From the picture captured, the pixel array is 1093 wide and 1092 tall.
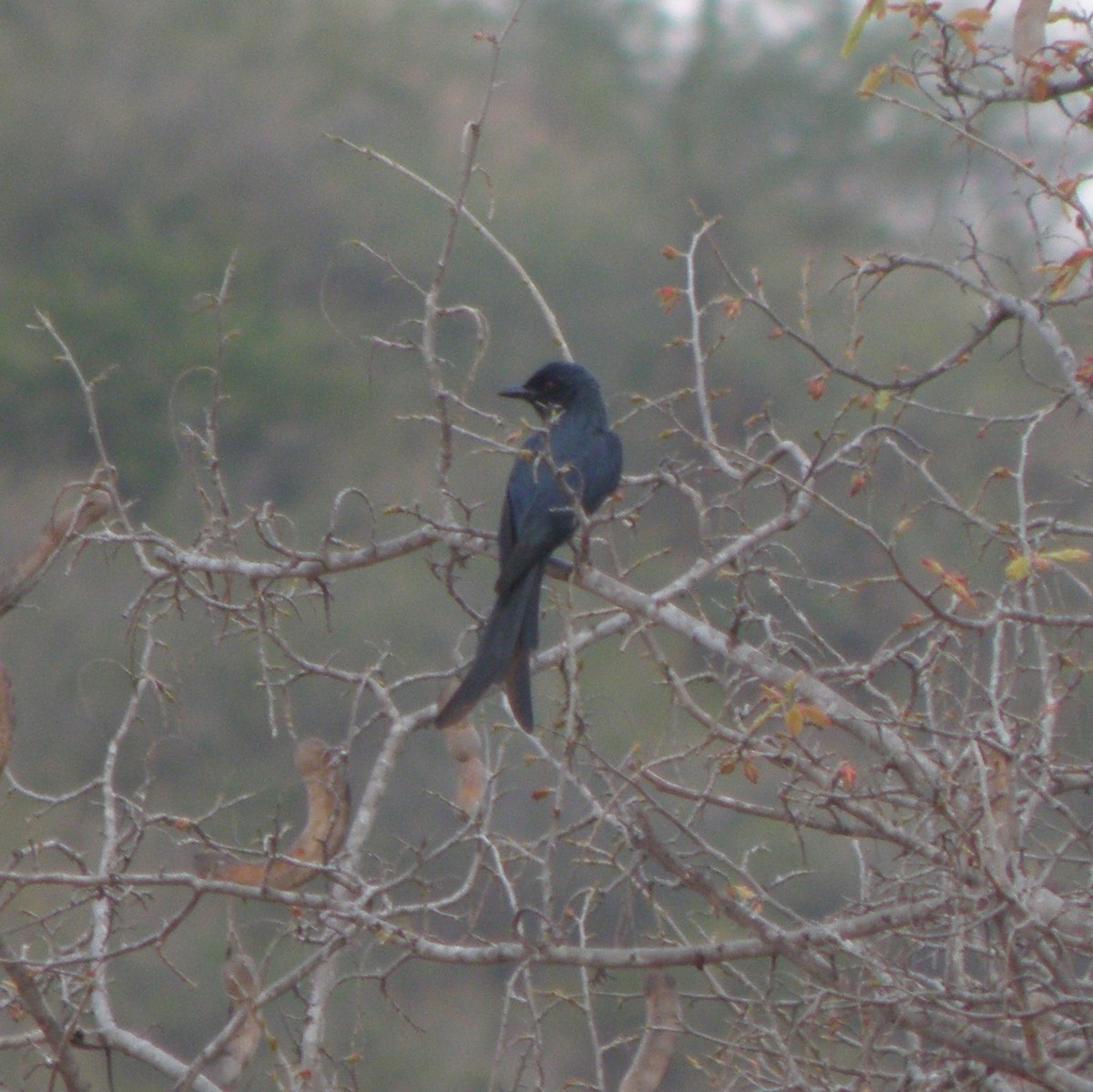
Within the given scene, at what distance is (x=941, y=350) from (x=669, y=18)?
14271 mm

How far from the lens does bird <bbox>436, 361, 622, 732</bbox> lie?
4496 mm

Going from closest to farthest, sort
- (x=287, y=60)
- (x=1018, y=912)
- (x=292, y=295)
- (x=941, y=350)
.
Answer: (x=1018, y=912)
(x=941, y=350)
(x=292, y=295)
(x=287, y=60)

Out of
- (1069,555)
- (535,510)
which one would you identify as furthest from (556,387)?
(1069,555)

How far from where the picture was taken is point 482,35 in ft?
12.8

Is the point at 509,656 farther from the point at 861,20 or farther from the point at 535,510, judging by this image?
the point at 861,20

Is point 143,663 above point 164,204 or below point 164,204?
below

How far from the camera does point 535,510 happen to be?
16.6 feet

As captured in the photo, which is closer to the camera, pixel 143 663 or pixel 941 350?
pixel 143 663

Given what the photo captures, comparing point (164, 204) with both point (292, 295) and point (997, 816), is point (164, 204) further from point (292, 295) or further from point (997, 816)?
point (997, 816)

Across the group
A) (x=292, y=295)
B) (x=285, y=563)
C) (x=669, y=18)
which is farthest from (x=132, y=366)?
(x=285, y=563)

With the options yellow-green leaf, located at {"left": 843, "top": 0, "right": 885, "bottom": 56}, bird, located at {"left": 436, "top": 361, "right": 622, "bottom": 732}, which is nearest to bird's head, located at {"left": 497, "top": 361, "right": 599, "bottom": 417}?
bird, located at {"left": 436, "top": 361, "right": 622, "bottom": 732}

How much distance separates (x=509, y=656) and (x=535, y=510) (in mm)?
541

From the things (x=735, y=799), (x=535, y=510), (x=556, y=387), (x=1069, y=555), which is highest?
(x=556, y=387)

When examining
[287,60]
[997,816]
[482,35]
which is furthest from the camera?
[287,60]
